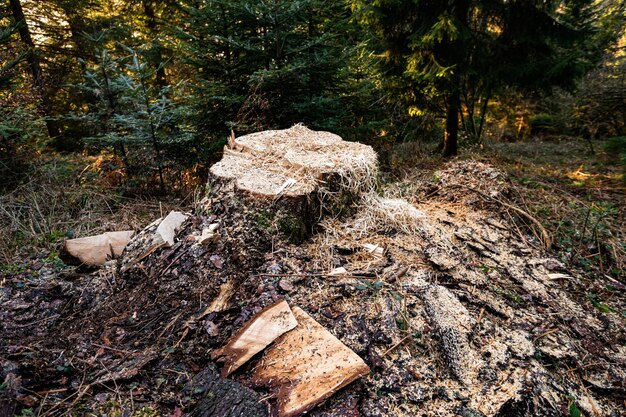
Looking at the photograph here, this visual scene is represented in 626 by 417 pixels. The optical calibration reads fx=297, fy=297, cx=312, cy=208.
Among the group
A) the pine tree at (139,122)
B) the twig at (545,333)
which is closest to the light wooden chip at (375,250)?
the twig at (545,333)

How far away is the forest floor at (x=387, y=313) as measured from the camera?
4.84 ft

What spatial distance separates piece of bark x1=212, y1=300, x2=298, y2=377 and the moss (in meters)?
0.58

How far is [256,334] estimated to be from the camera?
1630 mm

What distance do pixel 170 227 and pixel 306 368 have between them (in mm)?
1687

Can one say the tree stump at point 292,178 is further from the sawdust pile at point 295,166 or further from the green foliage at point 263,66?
the green foliage at point 263,66

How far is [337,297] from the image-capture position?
6.04 ft

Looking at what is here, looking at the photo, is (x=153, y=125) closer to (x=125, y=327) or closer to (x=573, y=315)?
(x=125, y=327)

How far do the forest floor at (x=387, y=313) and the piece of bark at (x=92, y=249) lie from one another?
6.0 inches

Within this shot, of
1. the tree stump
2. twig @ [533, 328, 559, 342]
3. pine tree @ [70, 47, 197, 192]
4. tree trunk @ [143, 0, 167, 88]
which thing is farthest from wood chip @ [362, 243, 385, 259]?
tree trunk @ [143, 0, 167, 88]

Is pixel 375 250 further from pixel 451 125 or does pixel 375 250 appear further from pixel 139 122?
pixel 451 125

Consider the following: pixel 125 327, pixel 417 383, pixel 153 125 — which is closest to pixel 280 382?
pixel 417 383

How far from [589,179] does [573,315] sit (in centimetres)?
391

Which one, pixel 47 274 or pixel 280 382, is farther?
pixel 47 274

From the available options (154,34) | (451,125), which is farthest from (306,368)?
(154,34)
